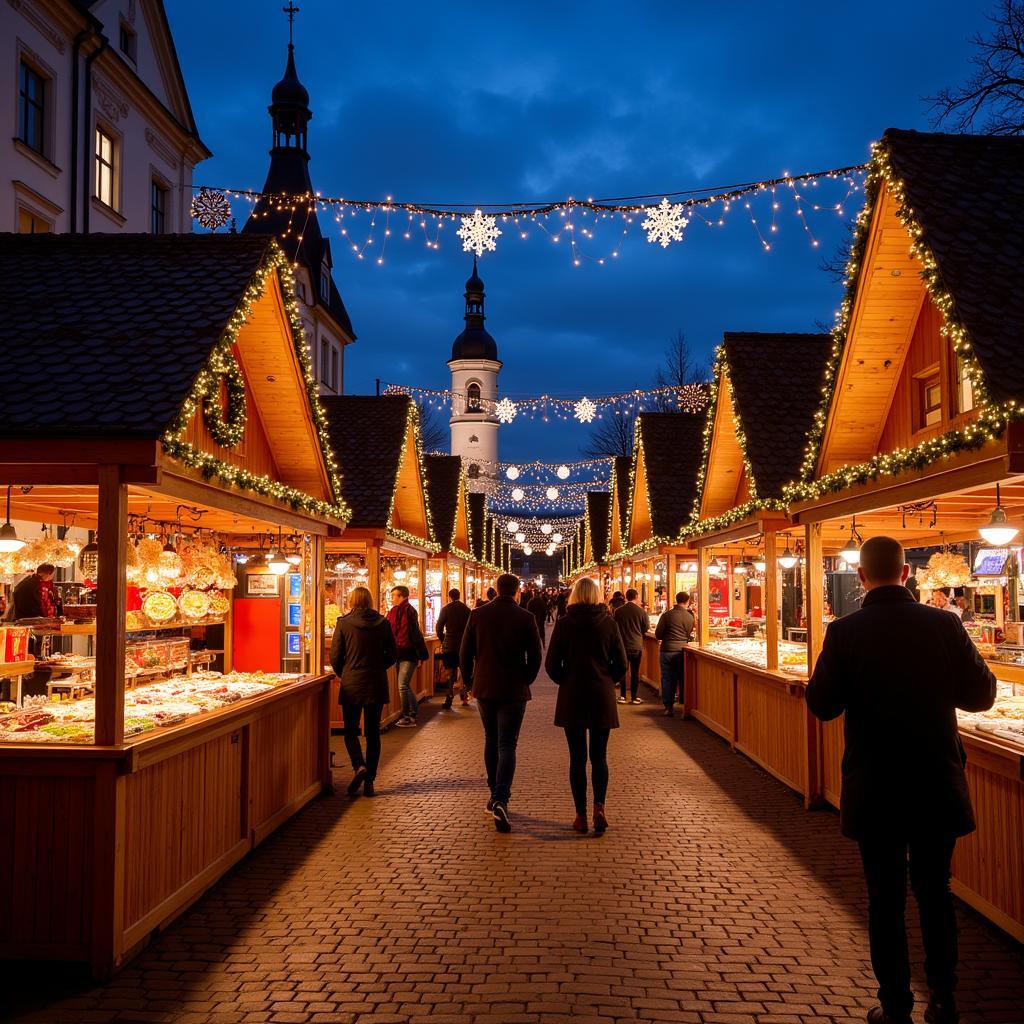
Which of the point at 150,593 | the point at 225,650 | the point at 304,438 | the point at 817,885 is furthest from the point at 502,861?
the point at 225,650

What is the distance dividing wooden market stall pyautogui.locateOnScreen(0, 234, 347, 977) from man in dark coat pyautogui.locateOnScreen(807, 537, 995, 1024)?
3.78m

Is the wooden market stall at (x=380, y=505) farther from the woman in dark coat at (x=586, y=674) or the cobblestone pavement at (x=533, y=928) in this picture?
the cobblestone pavement at (x=533, y=928)

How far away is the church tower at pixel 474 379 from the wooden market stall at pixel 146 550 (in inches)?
2660

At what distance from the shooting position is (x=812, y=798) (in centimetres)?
893

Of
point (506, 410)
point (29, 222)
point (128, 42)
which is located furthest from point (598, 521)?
point (29, 222)

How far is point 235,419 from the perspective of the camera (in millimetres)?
8734

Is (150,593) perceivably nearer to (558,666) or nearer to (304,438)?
(304,438)

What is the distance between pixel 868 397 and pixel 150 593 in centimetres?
716

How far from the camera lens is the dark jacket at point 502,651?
27.0 ft

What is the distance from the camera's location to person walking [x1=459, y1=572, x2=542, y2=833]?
8211 mm

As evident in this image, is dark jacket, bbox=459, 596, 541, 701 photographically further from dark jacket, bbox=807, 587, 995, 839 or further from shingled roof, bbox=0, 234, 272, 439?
dark jacket, bbox=807, 587, 995, 839

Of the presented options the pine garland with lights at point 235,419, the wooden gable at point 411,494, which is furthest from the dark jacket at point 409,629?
the wooden gable at point 411,494

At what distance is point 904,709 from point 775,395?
9.43m

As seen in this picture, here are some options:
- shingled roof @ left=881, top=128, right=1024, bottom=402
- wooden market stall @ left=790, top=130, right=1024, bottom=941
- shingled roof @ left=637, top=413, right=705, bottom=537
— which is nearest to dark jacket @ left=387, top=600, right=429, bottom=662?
wooden market stall @ left=790, top=130, right=1024, bottom=941
